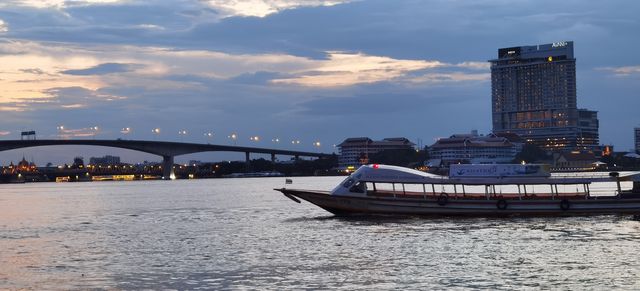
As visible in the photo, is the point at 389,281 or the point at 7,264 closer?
the point at 389,281

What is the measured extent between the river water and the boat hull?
695 mm

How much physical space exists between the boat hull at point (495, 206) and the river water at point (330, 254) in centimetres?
69

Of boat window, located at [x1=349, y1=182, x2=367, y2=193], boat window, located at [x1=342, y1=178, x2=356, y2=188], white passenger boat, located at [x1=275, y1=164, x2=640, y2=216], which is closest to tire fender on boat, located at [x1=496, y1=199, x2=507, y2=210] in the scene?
white passenger boat, located at [x1=275, y1=164, x2=640, y2=216]

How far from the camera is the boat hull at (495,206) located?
52844mm

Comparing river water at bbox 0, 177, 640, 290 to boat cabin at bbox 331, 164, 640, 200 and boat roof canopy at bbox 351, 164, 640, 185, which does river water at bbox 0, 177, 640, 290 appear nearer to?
boat cabin at bbox 331, 164, 640, 200

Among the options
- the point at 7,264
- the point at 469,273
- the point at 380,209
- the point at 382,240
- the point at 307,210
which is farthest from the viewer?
the point at 307,210

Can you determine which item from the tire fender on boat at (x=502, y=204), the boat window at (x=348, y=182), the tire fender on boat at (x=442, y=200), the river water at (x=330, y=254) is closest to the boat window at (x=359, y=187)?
the boat window at (x=348, y=182)

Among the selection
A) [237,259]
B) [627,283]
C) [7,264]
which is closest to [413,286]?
[627,283]

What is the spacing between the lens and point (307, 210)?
242 ft

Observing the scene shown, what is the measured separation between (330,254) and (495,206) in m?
17.7

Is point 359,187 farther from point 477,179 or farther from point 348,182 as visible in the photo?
point 477,179

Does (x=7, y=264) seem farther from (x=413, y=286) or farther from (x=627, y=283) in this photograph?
(x=627, y=283)

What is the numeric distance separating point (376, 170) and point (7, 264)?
2384 cm

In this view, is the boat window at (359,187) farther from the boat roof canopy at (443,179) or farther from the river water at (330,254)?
the river water at (330,254)
